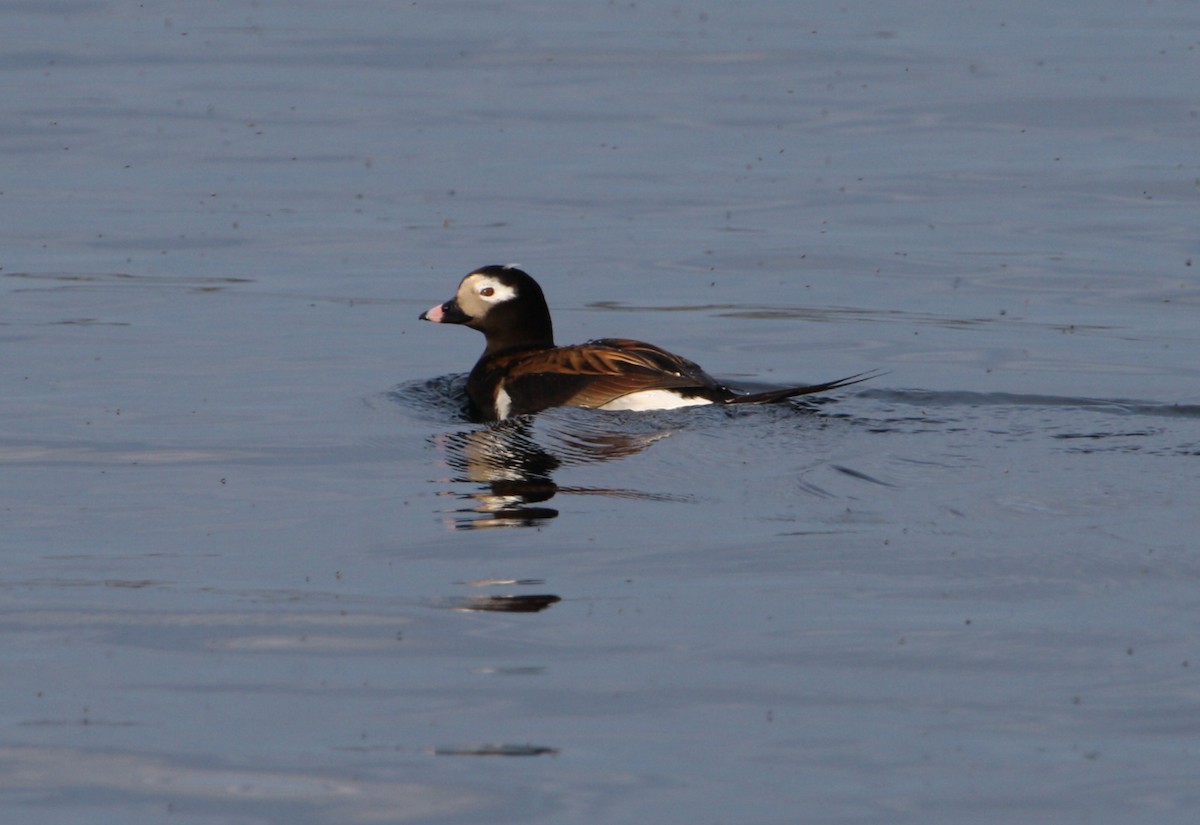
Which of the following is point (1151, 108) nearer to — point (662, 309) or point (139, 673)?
point (662, 309)

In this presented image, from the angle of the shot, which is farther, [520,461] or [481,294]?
[481,294]

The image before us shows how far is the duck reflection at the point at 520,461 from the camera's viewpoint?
818 cm

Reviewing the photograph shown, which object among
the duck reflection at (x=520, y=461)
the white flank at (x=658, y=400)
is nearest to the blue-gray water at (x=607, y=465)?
the duck reflection at (x=520, y=461)

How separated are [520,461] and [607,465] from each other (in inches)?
20.6

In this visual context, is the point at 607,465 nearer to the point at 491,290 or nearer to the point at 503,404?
the point at 503,404

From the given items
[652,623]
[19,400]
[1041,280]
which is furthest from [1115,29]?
[652,623]

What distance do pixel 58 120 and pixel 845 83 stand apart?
335 inches

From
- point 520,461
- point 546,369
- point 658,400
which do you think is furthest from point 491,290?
point 520,461

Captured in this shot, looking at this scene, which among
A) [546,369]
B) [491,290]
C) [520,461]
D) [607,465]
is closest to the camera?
[607,465]

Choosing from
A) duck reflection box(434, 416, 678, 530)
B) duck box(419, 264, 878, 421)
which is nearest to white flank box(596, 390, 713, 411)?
duck box(419, 264, 878, 421)

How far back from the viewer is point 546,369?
10.5 metres

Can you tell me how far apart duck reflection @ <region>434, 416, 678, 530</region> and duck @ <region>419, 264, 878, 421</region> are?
0.22 m

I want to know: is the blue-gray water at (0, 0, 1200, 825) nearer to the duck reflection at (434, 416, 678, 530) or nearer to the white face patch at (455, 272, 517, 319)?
the duck reflection at (434, 416, 678, 530)

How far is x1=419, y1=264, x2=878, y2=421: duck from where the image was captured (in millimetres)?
10078
